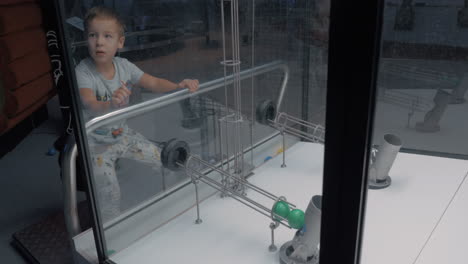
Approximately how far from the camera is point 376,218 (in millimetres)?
864

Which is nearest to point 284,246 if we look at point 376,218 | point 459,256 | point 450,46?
point 376,218

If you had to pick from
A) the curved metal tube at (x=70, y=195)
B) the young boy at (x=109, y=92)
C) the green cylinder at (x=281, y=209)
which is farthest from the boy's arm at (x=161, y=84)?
the green cylinder at (x=281, y=209)

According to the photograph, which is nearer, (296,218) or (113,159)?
(296,218)

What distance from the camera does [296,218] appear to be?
2.43 feet

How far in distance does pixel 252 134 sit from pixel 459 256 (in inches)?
22.8

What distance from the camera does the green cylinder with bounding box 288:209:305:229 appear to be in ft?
2.42

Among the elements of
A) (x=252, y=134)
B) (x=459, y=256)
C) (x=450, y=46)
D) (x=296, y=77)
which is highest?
(x=450, y=46)

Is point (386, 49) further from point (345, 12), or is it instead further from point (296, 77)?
point (296, 77)

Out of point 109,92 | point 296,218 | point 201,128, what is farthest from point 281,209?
point 109,92

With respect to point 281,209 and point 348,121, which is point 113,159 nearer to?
point 281,209

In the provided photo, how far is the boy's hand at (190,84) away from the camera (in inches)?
38.0

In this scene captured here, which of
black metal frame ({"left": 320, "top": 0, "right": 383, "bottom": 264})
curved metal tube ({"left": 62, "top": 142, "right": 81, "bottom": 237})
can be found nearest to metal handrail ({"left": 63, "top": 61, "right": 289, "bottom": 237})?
curved metal tube ({"left": 62, "top": 142, "right": 81, "bottom": 237})

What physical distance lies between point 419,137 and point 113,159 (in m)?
0.74

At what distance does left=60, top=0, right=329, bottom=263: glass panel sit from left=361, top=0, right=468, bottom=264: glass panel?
0.54 ft
